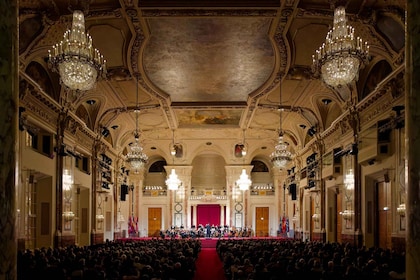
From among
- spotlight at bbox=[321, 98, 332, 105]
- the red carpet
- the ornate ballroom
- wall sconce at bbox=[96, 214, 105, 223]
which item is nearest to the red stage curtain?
the ornate ballroom

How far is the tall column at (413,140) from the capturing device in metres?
3.30

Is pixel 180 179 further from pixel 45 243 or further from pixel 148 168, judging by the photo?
pixel 45 243

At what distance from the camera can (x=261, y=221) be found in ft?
117

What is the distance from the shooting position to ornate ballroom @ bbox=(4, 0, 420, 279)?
9.09 metres

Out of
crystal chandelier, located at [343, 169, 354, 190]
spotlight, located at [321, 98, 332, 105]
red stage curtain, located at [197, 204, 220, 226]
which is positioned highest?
spotlight, located at [321, 98, 332, 105]

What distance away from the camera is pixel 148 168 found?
37.1m

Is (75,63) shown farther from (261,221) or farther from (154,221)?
(261,221)

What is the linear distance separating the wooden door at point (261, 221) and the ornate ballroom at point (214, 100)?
404 centimetres

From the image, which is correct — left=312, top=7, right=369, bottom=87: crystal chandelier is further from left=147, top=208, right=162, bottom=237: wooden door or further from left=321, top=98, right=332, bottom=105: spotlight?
left=147, top=208, right=162, bottom=237: wooden door

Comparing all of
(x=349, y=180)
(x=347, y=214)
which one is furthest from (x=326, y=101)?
(x=347, y=214)

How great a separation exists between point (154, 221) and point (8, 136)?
32884mm

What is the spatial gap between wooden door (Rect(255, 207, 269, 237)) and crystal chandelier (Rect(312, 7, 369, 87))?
1063 inches

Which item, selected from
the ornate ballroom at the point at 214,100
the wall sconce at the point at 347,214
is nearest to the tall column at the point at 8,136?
the ornate ballroom at the point at 214,100

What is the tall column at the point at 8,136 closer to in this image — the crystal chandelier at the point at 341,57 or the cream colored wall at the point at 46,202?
the crystal chandelier at the point at 341,57
